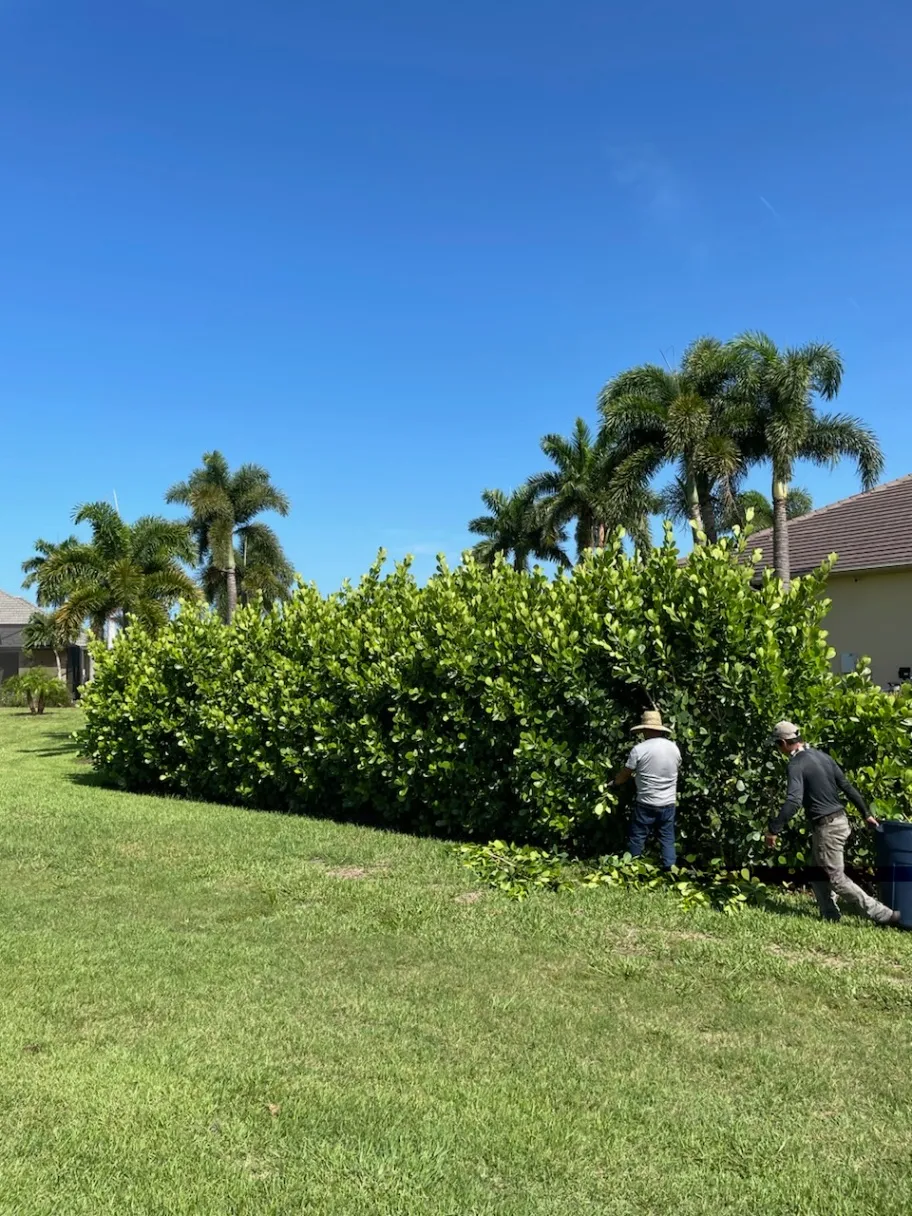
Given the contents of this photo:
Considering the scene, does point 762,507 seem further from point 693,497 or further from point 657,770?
point 657,770

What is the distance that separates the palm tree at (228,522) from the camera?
47125 mm

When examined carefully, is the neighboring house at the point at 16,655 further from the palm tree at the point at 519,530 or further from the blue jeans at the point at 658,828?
the blue jeans at the point at 658,828

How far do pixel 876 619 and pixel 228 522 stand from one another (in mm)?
32750

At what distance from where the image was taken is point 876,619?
979 inches

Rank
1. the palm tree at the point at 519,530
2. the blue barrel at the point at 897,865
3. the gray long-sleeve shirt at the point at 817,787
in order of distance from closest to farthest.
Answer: the blue barrel at the point at 897,865
the gray long-sleeve shirt at the point at 817,787
the palm tree at the point at 519,530

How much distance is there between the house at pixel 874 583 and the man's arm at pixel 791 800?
16363 mm

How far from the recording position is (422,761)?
10.8 meters

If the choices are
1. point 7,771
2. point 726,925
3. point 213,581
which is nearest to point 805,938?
point 726,925

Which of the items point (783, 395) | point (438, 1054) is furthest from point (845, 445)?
point (438, 1054)

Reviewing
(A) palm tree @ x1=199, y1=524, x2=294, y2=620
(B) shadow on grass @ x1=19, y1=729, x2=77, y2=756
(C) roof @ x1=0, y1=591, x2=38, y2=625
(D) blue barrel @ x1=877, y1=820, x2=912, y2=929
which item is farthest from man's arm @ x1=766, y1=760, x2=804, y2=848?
(C) roof @ x1=0, y1=591, x2=38, y2=625

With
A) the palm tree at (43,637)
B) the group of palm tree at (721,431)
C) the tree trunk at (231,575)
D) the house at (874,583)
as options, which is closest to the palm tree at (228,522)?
the tree trunk at (231,575)

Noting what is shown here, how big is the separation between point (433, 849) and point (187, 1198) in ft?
21.8

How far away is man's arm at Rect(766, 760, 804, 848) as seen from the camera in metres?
7.05

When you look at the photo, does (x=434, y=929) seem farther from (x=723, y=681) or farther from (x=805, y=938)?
(x=723, y=681)
